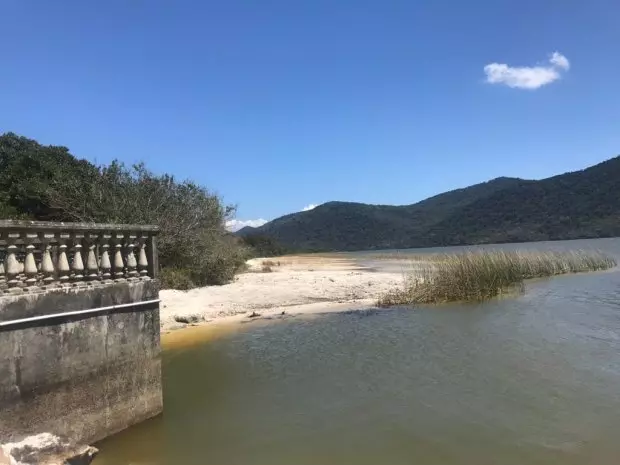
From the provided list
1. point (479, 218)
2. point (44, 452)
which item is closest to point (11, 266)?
point (44, 452)

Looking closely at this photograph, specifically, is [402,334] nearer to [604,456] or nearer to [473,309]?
[473,309]

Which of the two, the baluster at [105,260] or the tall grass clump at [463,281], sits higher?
Result: the baluster at [105,260]

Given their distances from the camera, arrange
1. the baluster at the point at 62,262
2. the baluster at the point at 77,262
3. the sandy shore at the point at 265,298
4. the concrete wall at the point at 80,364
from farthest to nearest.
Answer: the sandy shore at the point at 265,298
the baluster at the point at 77,262
the baluster at the point at 62,262
the concrete wall at the point at 80,364

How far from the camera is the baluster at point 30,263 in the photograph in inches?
218

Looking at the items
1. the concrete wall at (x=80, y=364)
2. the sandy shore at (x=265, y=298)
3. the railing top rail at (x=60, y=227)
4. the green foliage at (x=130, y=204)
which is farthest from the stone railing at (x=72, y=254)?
the green foliage at (x=130, y=204)

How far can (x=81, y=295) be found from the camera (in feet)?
19.6

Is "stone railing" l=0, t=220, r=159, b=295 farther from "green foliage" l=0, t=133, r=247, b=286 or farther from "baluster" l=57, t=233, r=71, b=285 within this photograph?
"green foliage" l=0, t=133, r=247, b=286

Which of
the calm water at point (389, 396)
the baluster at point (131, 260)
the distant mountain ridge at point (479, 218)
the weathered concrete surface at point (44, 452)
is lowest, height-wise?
the calm water at point (389, 396)

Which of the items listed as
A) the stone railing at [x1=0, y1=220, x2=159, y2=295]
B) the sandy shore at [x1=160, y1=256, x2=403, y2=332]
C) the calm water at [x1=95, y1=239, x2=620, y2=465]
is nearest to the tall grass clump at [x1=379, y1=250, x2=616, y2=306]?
the sandy shore at [x1=160, y1=256, x2=403, y2=332]

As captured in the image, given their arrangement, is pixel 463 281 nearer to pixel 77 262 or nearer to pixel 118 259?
pixel 118 259

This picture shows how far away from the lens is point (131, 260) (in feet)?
22.0

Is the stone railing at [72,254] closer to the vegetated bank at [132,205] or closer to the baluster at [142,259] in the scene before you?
the baluster at [142,259]

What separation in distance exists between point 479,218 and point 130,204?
107 metres

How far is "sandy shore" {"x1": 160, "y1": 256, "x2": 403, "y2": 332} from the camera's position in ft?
54.3
